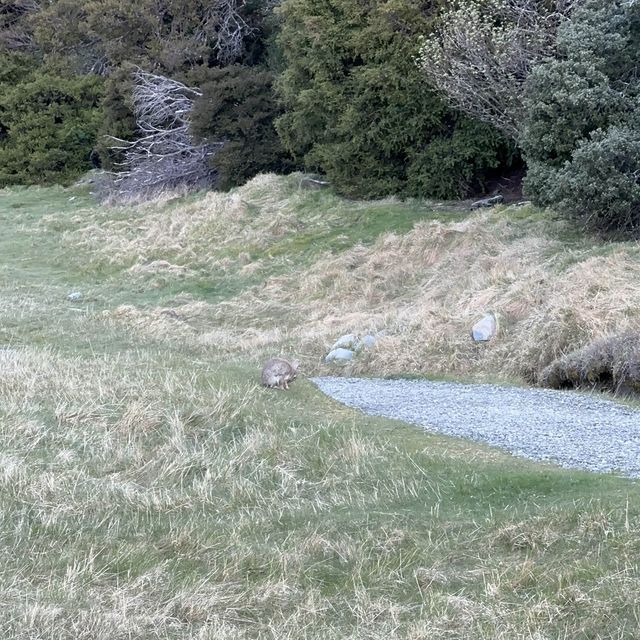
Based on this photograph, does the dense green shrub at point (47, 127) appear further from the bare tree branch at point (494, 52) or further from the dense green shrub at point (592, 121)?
the dense green shrub at point (592, 121)

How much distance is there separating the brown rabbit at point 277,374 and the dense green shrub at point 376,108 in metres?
11.8

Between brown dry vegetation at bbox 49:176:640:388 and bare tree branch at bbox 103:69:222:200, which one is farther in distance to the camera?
bare tree branch at bbox 103:69:222:200

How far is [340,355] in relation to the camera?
42.4ft

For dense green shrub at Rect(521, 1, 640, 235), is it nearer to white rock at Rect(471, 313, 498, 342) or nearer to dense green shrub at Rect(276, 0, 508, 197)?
white rock at Rect(471, 313, 498, 342)

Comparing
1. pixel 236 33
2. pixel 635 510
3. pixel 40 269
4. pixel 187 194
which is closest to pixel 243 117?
pixel 187 194

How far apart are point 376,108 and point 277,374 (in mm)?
13212

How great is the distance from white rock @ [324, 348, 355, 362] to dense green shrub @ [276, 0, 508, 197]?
30.0 feet

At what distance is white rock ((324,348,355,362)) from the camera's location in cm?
1281

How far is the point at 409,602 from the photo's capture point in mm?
5020

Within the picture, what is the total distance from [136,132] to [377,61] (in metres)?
14.9

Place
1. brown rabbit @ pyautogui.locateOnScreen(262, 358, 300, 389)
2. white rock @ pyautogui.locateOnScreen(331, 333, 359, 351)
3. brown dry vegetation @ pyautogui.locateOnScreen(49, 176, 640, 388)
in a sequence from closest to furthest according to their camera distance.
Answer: brown rabbit @ pyautogui.locateOnScreen(262, 358, 300, 389)
brown dry vegetation @ pyautogui.locateOnScreen(49, 176, 640, 388)
white rock @ pyautogui.locateOnScreen(331, 333, 359, 351)

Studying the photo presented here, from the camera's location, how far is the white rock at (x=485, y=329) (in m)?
12.2

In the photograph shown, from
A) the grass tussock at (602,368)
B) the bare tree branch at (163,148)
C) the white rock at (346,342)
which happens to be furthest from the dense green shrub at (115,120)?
the grass tussock at (602,368)

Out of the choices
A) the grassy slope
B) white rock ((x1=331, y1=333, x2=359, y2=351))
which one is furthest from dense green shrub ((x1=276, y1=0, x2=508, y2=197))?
white rock ((x1=331, y1=333, x2=359, y2=351))
